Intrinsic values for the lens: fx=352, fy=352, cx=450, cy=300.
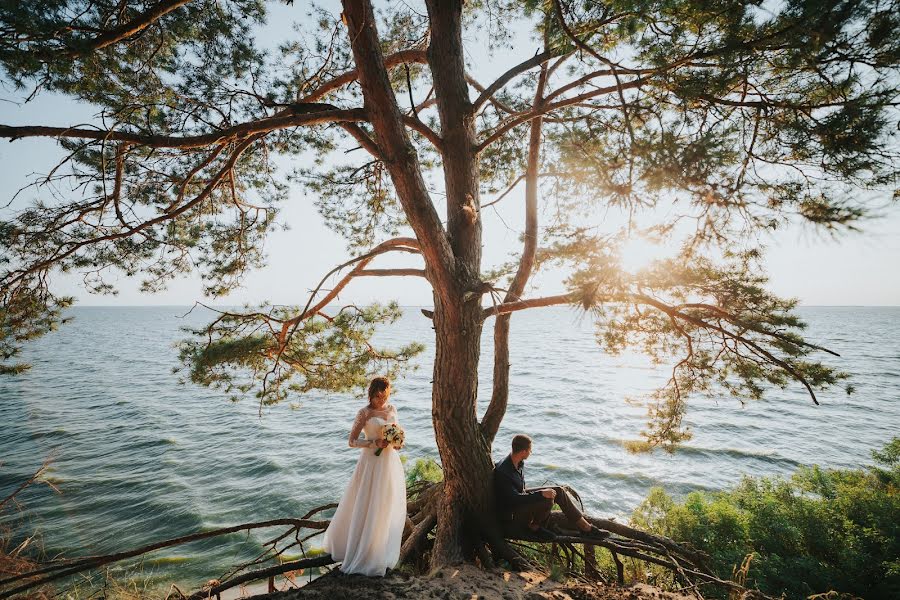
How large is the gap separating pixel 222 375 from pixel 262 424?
14.7m

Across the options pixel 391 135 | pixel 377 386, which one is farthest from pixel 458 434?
pixel 391 135

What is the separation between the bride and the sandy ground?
206 mm

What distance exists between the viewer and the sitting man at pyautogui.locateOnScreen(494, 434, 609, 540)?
3807 millimetres

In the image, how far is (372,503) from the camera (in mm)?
3145

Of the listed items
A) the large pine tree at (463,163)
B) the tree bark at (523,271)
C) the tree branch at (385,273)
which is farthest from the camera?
the tree bark at (523,271)

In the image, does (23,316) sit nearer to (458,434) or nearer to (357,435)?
(357,435)

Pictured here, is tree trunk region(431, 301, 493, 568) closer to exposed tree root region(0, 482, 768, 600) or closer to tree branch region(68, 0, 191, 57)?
Result: exposed tree root region(0, 482, 768, 600)

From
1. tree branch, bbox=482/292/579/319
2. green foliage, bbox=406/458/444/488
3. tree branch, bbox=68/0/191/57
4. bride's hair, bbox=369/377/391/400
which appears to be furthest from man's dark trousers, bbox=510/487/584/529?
tree branch, bbox=68/0/191/57

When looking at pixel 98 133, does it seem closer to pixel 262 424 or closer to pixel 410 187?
pixel 410 187

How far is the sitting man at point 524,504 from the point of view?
3.81 m

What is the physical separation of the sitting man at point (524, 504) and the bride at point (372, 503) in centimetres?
118

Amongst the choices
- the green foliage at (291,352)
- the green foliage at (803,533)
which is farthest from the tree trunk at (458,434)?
the green foliage at (803,533)

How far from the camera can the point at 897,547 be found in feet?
16.4

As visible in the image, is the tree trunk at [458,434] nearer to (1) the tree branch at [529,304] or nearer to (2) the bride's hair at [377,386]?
(1) the tree branch at [529,304]
